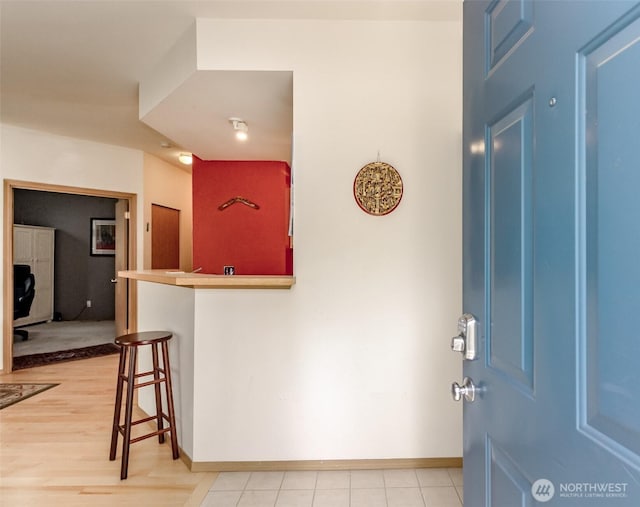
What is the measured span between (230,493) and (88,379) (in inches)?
98.5

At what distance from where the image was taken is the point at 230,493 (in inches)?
72.9

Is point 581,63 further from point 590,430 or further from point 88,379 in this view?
point 88,379

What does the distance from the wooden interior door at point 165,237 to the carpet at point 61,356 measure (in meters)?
1.21

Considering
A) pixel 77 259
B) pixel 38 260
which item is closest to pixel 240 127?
pixel 38 260

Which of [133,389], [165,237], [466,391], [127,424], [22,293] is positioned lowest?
[127,424]

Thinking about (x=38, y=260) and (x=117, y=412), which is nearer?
(x=117, y=412)

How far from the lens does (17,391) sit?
3248 millimetres

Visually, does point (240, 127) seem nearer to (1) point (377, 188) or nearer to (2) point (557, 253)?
(1) point (377, 188)

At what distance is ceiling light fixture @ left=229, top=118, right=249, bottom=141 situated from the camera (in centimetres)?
285

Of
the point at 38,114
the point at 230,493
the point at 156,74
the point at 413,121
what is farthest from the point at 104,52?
the point at 230,493

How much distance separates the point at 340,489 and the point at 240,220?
2963 millimetres

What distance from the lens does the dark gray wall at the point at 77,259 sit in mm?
6879

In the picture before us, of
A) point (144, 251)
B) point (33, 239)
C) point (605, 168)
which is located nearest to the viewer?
point (605, 168)

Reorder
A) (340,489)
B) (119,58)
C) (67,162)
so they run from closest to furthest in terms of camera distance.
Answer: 1. (340,489)
2. (119,58)
3. (67,162)
